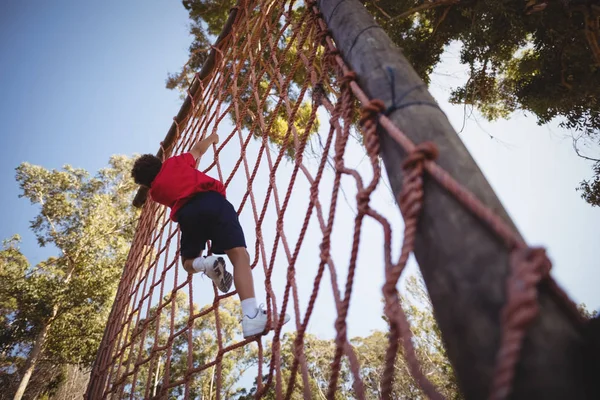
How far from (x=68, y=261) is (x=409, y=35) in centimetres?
876

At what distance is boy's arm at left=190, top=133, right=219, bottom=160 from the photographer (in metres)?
1.58


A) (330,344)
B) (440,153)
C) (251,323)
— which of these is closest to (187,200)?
(251,323)

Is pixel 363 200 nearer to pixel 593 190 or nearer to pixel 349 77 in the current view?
pixel 349 77

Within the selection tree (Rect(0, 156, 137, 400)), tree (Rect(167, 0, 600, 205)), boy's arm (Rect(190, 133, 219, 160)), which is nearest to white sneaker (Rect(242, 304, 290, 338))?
boy's arm (Rect(190, 133, 219, 160))

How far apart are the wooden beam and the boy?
1.09 meters

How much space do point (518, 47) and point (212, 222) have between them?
9.01 ft

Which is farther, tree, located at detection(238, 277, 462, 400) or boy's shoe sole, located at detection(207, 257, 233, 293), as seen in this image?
tree, located at detection(238, 277, 462, 400)

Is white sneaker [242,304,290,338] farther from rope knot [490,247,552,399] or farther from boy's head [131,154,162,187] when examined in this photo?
boy's head [131,154,162,187]

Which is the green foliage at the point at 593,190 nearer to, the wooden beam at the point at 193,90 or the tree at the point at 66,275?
the wooden beam at the point at 193,90

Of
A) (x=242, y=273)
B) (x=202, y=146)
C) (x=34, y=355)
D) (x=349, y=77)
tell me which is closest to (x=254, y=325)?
(x=242, y=273)

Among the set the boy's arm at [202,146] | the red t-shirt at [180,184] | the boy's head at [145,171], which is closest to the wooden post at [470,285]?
the red t-shirt at [180,184]

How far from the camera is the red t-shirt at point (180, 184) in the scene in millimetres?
1304

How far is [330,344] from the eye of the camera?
41.6 ft

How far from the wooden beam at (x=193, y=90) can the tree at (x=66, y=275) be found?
539 cm
